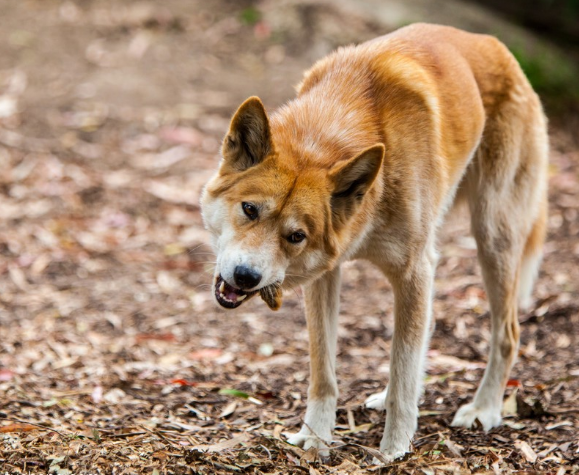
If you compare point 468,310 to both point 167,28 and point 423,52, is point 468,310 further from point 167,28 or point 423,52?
point 167,28

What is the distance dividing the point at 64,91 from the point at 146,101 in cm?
106

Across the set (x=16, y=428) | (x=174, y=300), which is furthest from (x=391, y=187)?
(x=174, y=300)

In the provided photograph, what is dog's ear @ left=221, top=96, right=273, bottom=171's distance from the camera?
361 centimetres

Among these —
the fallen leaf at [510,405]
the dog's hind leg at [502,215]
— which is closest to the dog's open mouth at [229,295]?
the dog's hind leg at [502,215]

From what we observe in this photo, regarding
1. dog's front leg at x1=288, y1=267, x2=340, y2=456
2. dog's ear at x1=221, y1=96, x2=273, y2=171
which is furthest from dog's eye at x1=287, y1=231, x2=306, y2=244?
dog's front leg at x1=288, y1=267, x2=340, y2=456

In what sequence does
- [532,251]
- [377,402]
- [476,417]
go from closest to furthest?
[476,417], [377,402], [532,251]

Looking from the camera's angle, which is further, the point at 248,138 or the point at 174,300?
the point at 174,300

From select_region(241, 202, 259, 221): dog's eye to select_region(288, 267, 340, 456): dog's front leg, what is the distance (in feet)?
2.58

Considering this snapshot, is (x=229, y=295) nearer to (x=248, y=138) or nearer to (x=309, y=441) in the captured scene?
(x=248, y=138)

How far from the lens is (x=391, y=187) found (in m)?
3.87

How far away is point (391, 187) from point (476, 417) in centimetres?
152

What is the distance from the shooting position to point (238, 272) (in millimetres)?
3439

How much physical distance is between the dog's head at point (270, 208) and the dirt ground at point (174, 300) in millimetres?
894

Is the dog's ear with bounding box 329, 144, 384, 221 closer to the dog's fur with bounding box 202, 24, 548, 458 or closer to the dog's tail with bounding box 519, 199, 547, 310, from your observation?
the dog's fur with bounding box 202, 24, 548, 458
